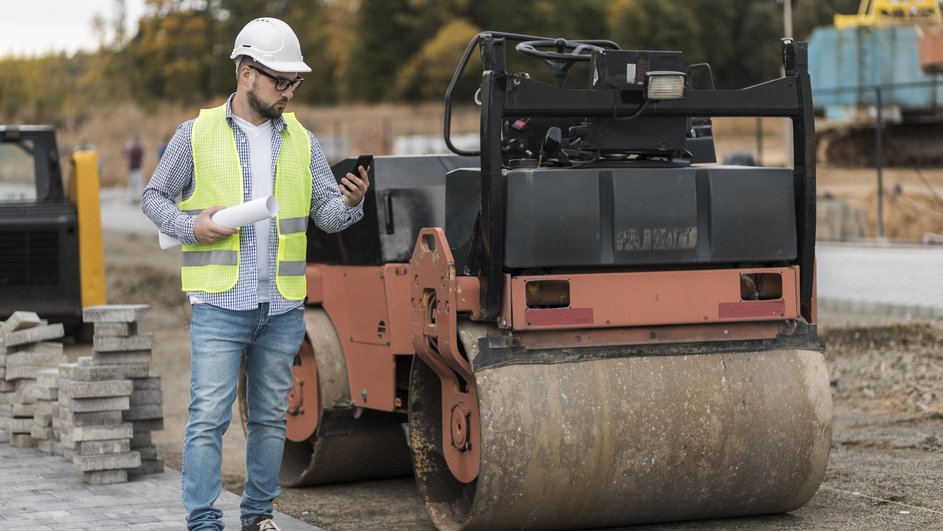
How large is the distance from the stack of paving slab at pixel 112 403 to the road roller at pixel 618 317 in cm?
170

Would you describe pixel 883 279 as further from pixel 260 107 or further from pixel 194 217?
pixel 194 217

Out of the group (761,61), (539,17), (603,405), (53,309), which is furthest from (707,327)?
(761,61)

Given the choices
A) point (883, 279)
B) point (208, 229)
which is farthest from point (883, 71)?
point (208, 229)

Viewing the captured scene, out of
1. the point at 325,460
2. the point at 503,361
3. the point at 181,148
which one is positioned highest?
the point at 181,148

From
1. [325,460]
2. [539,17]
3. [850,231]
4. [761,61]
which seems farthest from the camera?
[761,61]

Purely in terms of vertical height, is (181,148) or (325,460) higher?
(181,148)

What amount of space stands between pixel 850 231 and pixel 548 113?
17.6m

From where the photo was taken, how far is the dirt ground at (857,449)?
6.35 metres

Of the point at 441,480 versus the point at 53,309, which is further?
the point at 53,309

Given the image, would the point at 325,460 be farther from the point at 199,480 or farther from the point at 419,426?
the point at 199,480

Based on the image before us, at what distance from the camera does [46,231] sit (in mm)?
12961

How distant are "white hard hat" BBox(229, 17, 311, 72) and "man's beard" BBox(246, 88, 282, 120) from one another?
15 cm

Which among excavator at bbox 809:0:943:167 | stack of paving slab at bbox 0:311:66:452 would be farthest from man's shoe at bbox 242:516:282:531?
excavator at bbox 809:0:943:167

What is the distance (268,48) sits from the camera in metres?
5.38
